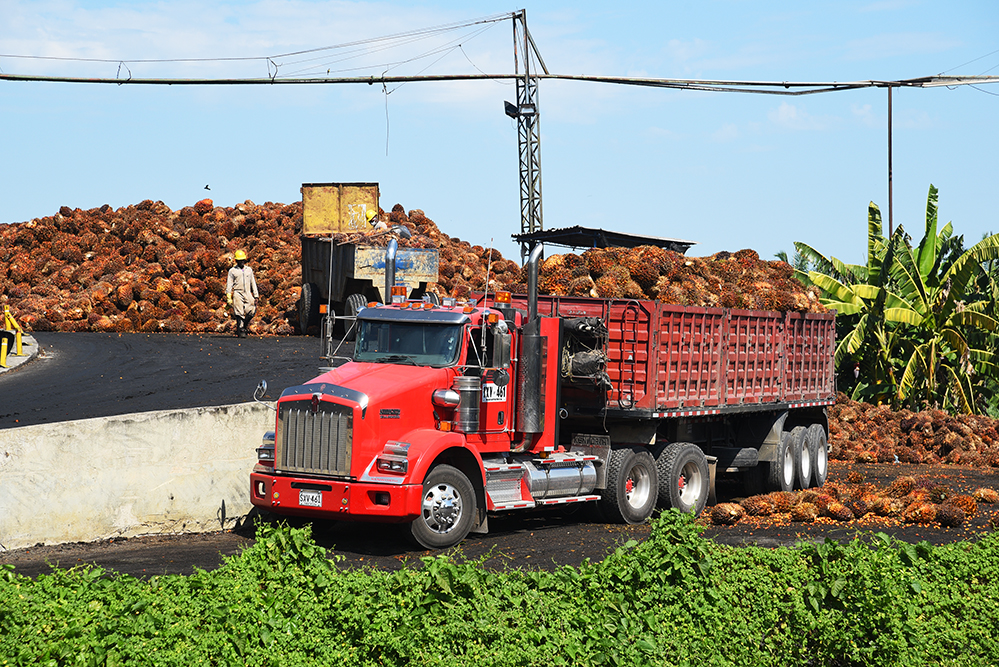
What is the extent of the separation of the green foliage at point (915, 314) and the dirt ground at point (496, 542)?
36.2ft

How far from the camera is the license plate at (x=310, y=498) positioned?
10.9 m

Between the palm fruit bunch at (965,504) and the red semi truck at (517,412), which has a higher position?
the red semi truck at (517,412)

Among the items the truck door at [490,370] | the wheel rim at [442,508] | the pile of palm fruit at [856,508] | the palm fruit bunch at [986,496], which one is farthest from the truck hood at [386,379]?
the palm fruit bunch at [986,496]

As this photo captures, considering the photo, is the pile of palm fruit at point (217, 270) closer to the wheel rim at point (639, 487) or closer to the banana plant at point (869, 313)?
the banana plant at point (869, 313)

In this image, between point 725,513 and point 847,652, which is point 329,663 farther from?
point 725,513

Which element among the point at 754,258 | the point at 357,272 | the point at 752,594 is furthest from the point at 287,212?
the point at 752,594

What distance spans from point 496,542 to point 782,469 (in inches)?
272

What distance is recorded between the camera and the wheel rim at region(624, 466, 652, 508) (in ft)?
45.4

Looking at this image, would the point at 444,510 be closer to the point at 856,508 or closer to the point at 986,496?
the point at 856,508

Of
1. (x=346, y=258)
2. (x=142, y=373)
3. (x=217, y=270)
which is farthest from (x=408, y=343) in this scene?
(x=217, y=270)

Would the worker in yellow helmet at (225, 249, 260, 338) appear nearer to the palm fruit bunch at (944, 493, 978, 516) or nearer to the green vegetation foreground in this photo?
the palm fruit bunch at (944, 493, 978, 516)

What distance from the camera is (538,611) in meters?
6.85

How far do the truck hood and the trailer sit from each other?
34.3 feet

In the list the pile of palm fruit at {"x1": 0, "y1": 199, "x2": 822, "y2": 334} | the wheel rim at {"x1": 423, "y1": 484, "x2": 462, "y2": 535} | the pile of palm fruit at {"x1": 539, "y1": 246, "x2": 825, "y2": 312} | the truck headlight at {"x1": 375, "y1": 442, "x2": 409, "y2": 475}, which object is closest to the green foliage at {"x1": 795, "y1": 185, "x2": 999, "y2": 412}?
the pile of palm fruit at {"x1": 0, "y1": 199, "x2": 822, "y2": 334}
